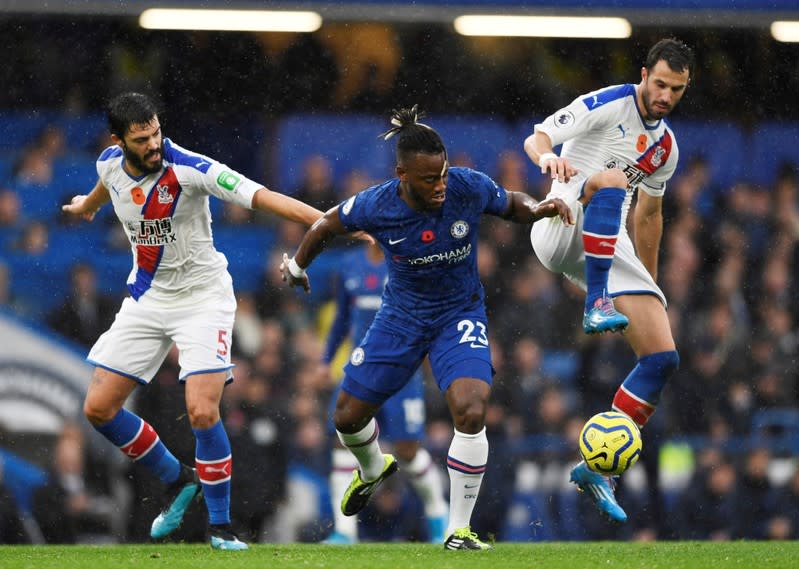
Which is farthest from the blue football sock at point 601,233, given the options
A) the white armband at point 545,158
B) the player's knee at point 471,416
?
the player's knee at point 471,416

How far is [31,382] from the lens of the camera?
10266 mm

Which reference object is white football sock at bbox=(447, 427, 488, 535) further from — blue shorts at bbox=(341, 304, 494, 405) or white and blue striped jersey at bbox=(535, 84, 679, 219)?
white and blue striped jersey at bbox=(535, 84, 679, 219)

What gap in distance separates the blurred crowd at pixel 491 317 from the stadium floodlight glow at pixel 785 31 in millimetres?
150

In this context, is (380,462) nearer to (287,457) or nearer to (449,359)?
(449,359)

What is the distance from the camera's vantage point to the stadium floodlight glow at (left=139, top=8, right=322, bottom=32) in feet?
32.8

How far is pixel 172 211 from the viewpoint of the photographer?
7336 millimetres

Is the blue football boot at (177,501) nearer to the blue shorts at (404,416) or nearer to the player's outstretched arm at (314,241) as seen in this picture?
the player's outstretched arm at (314,241)

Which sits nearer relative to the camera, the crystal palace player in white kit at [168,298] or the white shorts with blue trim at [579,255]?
the crystal palace player in white kit at [168,298]

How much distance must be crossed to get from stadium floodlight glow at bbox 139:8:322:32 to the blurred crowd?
0.21 metres

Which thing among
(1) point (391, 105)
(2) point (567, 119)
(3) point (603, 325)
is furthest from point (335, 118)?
(3) point (603, 325)

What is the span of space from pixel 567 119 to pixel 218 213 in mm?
3900

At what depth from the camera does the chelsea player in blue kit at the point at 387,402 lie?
9.42 metres

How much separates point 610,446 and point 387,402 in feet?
9.05

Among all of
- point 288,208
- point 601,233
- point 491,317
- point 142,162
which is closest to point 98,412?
point 142,162
